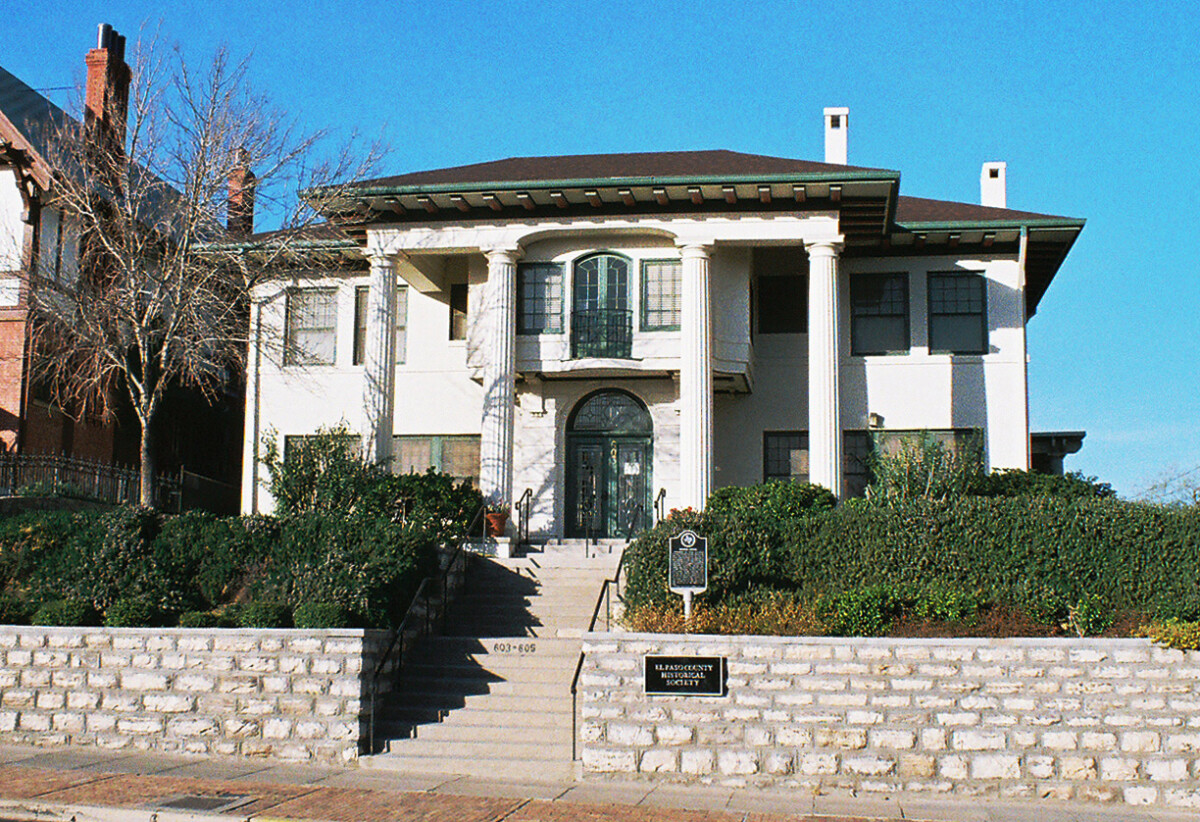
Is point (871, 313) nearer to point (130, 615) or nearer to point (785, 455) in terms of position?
point (785, 455)

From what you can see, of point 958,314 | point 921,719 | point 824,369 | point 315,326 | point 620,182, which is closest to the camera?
point 921,719

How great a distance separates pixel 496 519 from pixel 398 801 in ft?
32.4

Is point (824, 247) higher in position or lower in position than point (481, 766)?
higher

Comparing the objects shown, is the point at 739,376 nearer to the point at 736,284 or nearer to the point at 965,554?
the point at 736,284

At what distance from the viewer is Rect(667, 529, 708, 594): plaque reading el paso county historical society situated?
47.3ft

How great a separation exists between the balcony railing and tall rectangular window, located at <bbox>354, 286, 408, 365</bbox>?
14.6 feet

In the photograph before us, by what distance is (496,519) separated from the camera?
20953 millimetres

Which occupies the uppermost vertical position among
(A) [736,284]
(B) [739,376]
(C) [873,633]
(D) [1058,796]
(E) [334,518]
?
(A) [736,284]

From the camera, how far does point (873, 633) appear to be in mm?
13789

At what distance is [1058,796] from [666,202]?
13.3 meters

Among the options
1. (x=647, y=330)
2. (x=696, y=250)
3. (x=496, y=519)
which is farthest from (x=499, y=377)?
(x=696, y=250)

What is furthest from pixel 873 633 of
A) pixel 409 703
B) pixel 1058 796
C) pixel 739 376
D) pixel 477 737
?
pixel 739 376

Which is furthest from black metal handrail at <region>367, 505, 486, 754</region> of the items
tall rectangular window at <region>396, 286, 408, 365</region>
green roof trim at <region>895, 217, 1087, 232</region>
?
green roof trim at <region>895, 217, 1087, 232</region>

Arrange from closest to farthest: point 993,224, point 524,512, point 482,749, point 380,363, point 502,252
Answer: point 482,749 < point 502,252 < point 380,363 < point 993,224 < point 524,512
